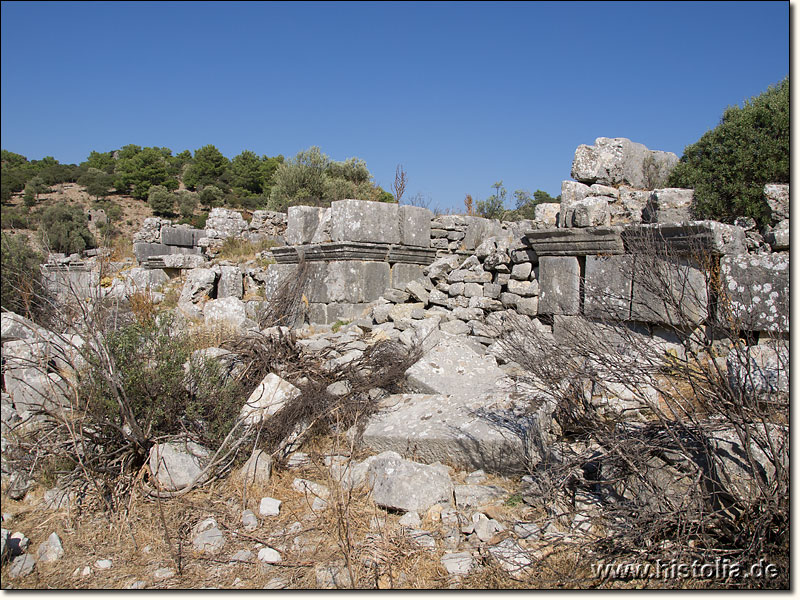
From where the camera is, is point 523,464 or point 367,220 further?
point 367,220

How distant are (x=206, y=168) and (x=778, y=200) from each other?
36.6 metres

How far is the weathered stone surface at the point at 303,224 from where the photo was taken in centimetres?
787

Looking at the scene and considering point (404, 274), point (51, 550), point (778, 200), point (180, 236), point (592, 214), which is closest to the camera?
point (51, 550)

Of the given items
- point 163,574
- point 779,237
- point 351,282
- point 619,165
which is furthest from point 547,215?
point 163,574

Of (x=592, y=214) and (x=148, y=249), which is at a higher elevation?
(x=148, y=249)

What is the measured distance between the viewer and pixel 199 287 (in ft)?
29.7

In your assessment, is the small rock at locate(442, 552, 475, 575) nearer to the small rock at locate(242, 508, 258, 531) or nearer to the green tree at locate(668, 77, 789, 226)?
the small rock at locate(242, 508, 258, 531)

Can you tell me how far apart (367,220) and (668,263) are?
443cm

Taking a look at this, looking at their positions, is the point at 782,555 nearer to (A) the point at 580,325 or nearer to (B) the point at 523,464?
(B) the point at 523,464

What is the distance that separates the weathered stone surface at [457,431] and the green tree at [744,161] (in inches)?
120

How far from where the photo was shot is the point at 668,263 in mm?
3498

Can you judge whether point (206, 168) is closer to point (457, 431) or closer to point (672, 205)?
point (672, 205)

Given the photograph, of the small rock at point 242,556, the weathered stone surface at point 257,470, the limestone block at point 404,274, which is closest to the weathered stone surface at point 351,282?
the limestone block at point 404,274

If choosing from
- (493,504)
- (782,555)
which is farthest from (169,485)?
(782,555)
